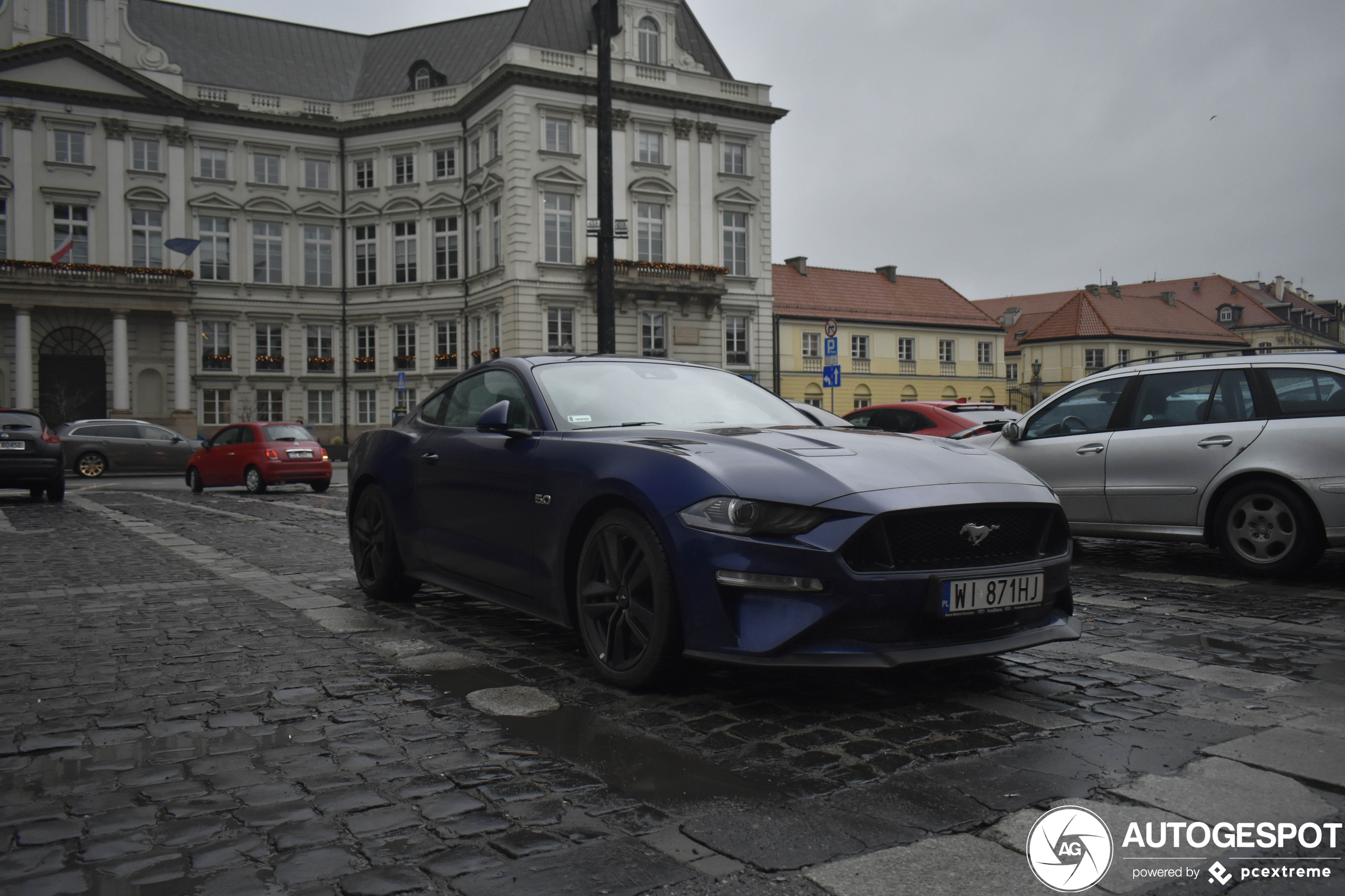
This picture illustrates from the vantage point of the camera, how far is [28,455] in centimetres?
1712

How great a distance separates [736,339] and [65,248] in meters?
27.6

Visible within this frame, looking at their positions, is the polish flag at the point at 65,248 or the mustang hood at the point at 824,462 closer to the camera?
the mustang hood at the point at 824,462

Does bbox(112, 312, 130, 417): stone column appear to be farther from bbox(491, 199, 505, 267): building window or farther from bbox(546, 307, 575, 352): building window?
bbox(546, 307, 575, 352): building window

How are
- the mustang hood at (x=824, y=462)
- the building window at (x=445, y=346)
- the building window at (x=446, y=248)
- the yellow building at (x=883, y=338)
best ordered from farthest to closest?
1. the yellow building at (x=883, y=338)
2. the building window at (x=446, y=248)
3. the building window at (x=445, y=346)
4. the mustang hood at (x=824, y=462)

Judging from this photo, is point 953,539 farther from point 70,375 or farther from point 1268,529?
point 70,375

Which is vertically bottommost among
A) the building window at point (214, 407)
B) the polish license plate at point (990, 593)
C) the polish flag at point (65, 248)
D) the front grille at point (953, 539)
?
the polish license plate at point (990, 593)

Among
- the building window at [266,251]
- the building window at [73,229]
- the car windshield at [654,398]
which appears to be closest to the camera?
the car windshield at [654,398]

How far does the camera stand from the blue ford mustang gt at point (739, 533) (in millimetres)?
3854

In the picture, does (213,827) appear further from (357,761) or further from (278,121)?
(278,121)

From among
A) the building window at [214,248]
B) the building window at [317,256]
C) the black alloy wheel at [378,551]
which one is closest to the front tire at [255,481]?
the black alloy wheel at [378,551]

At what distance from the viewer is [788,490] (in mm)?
3982

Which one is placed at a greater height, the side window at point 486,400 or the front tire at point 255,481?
the side window at point 486,400

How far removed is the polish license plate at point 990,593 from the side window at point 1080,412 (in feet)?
16.1

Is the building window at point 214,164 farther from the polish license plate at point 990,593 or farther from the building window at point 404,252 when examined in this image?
the polish license plate at point 990,593
